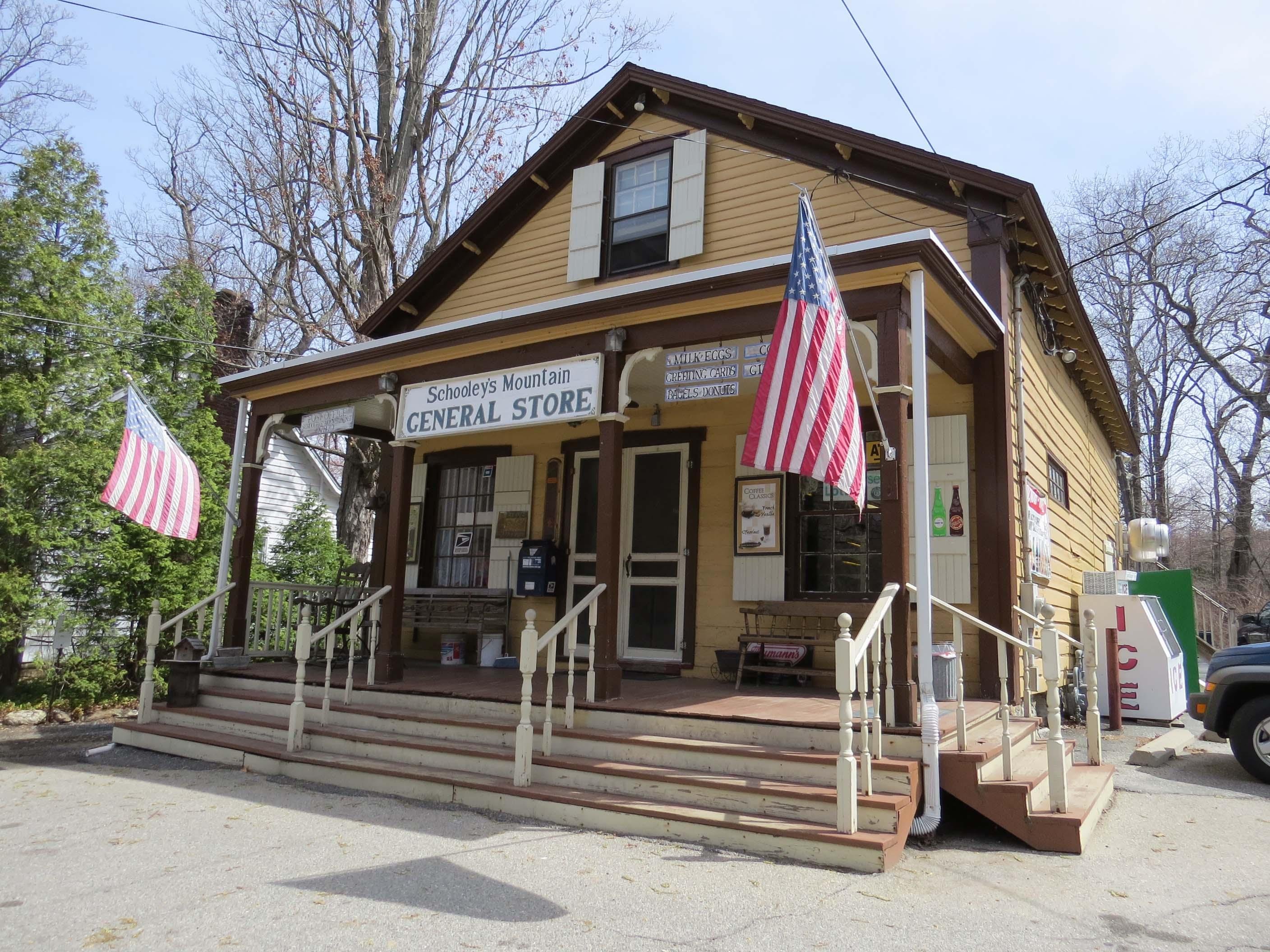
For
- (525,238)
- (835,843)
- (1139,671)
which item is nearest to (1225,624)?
(1139,671)

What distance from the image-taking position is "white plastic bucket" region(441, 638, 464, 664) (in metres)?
9.97

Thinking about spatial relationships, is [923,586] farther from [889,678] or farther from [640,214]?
[640,214]

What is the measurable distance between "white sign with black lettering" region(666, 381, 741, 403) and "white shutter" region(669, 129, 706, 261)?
3.35m

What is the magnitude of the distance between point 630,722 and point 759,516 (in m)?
2.92

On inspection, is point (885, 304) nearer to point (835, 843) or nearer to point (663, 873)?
point (835, 843)

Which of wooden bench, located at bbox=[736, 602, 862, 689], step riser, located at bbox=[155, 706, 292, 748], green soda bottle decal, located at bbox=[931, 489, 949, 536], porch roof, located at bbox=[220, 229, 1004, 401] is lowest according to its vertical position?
step riser, located at bbox=[155, 706, 292, 748]

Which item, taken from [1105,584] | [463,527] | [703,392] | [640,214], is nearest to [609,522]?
[703,392]

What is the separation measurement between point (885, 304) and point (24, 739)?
9.02m

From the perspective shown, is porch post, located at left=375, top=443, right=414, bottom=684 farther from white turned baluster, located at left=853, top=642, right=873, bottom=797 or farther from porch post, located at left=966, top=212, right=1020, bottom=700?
porch post, located at left=966, top=212, right=1020, bottom=700

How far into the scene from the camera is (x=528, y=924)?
3779 millimetres

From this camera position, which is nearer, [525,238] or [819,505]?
[819,505]

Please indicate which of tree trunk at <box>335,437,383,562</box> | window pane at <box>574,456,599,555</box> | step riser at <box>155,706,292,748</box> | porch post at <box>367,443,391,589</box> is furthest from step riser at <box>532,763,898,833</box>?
tree trunk at <box>335,437,383,562</box>

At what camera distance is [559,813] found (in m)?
5.49

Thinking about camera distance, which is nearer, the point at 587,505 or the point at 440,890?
the point at 440,890
